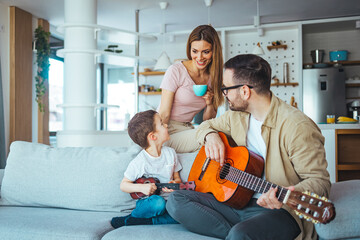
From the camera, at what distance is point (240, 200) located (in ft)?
4.95

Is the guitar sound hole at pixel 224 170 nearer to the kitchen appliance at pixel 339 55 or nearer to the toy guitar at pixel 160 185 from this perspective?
the toy guitar at pixel 160 185

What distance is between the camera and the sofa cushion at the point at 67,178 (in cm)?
196

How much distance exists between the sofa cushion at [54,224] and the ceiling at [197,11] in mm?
3999

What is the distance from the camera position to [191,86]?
84.4 inches

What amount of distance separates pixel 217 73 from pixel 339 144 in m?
2.00

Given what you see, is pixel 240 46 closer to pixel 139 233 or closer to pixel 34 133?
pixel 34 133

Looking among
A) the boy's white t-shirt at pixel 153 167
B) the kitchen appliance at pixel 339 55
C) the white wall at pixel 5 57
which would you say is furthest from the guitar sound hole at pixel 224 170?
the kitchen appliance at pixel 339 55

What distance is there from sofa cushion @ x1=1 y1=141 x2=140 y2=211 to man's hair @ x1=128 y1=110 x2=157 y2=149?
0.12 m

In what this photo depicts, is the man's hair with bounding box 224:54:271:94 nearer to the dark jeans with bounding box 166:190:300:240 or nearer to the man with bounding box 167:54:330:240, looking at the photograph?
the man with bounding box 167:54:330:240

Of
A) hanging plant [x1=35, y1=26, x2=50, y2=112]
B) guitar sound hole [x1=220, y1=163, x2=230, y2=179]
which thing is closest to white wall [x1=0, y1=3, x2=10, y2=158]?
hanging plant [x1=35, y1=26, x2=50, y2=112]

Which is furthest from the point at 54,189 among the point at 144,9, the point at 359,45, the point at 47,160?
the point at 359,45

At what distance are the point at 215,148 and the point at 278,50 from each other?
5106 mm

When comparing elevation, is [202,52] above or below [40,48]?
below

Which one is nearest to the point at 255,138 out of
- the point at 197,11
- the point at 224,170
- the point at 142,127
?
the point at 224,170
